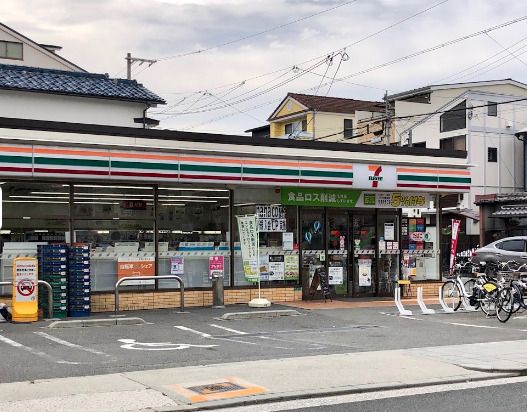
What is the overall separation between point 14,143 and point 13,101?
14.4 m

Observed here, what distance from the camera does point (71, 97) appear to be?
29688 millimetres

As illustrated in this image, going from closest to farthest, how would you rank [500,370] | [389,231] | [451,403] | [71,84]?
[451,403]
[500,370]
[389,231]
[71,84]

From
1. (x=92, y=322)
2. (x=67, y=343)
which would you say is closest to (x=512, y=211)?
(x=92, y=322)

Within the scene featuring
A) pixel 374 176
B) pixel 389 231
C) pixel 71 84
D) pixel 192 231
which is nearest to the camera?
pixel 192 231

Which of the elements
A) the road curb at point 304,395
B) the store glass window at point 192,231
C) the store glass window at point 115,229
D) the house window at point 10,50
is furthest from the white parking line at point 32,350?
the house window at point 10,50

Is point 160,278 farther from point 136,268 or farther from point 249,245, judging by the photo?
point 249,245

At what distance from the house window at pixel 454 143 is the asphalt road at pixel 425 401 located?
37153 millimetres

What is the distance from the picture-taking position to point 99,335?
13.2m

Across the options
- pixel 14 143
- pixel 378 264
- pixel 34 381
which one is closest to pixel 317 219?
pixel 378 264

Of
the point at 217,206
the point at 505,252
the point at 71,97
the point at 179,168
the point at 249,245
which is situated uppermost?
the point at 71,97

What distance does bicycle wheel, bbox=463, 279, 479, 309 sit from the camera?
17656 mm

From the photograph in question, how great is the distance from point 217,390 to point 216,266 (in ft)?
31.9

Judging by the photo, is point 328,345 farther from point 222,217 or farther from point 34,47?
point 34,47

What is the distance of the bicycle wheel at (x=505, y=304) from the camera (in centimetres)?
1585
